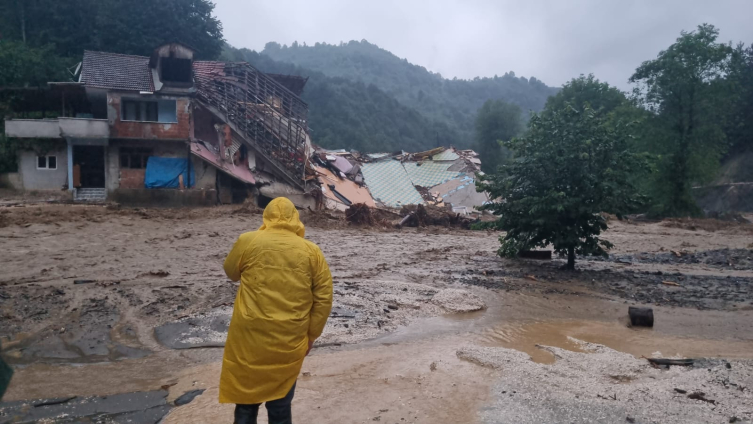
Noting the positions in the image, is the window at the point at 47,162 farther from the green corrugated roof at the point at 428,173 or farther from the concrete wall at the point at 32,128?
the green corrugated roof at the point at 428,173

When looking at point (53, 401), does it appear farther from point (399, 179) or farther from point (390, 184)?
point (399, 179)

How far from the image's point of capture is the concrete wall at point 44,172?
23.4 metres

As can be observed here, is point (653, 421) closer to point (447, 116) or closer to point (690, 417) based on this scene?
point (690, 417)

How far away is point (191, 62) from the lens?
25.8m

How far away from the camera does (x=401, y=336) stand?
7379 mm

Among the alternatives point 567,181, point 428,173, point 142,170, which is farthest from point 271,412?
point 428,173

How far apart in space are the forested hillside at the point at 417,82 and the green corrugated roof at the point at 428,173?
5622 cm

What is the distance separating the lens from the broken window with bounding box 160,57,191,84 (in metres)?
25.7

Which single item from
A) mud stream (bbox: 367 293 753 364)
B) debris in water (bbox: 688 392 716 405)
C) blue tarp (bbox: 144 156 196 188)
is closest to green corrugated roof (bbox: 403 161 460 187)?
blue tarp (bbox: 144 156 196 188)

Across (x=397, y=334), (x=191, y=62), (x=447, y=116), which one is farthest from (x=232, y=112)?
(x=447, y=116)

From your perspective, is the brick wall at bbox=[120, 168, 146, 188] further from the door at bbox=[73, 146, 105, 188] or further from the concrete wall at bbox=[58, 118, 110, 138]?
the door at bbox=[73, 146, 105, 188]

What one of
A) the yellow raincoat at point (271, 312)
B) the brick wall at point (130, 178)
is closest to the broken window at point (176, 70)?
the brick wall at point (130, 178)

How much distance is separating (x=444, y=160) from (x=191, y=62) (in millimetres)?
18388

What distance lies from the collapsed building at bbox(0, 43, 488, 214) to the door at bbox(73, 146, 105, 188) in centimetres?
5
